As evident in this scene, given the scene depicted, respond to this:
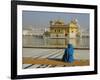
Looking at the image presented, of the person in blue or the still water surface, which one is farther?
the person in blue

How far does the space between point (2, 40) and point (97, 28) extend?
3.04 ft

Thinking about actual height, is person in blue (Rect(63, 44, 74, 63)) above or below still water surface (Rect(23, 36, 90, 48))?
below

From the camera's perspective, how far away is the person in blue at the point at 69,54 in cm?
202

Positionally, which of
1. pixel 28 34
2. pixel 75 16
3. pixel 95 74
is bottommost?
pixel 95 74

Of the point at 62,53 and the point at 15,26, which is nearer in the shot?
the point at 15,26

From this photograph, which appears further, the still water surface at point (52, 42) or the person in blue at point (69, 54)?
the person in blue at point (69, 54)

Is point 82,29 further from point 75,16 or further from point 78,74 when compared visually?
point 78,74

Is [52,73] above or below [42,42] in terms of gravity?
below

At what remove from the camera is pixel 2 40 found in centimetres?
185

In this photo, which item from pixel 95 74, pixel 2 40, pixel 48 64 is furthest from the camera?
pixel 95 74

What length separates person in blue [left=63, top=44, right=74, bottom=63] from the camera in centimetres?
202

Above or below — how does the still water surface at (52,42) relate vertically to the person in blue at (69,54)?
above

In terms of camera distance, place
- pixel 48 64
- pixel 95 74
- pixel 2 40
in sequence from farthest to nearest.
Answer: pixel 95 74 → pixel 48 64 → pixel 2 40

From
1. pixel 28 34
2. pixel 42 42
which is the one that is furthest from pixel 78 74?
pixel 28 34
